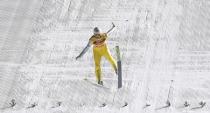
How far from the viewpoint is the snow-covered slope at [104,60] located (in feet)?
41.1

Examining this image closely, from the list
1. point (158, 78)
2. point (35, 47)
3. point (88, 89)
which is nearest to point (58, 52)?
point (35, 47)

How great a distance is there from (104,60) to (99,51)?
3.21 feet

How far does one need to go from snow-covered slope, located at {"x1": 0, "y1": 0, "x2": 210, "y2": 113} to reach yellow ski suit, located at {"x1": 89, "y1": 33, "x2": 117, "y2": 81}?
1.23 ft

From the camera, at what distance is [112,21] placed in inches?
565

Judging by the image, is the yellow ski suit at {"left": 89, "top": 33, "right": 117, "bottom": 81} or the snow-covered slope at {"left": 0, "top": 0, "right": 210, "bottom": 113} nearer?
the yellow ski suit at {"left": 89, "top": 33, "right": 117, "bottom": 81}

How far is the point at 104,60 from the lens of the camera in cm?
1345

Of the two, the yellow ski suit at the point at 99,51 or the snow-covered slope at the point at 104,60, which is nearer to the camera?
the yellow ski suit at the point at 99,51

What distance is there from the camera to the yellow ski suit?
12.2m

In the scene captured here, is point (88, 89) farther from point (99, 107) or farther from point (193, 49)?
point (193, 49)

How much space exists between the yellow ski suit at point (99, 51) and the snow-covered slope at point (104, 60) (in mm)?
374

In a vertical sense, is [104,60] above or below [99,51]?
below

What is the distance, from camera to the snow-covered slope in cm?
1254

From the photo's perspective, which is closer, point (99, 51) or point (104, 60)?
point (99, 51)

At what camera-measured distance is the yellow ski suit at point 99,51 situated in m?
12.2
